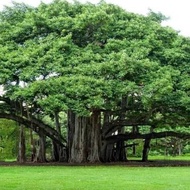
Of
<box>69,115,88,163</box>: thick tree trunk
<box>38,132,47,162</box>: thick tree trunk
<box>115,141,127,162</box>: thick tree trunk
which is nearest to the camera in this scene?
<box>69,115,88,163</box>: thick tree trunk

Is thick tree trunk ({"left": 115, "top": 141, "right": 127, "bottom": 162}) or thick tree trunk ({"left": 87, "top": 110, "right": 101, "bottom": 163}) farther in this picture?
thick tree trunk ({"left": 115, "top": 141, "right": 127, "bottom": 162})

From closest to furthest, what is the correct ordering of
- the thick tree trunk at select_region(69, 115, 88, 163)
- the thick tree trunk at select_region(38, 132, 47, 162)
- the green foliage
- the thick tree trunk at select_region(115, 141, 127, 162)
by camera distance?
the thick tree trunk at select_region(69, 115, 88, 163)
the thick tree trunk at select_region(38, 132, 47, 162)
the thick tree trunk at select_region(115, 141, 127, 162)
the green foliage

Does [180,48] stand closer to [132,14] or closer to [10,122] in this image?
[132,14]

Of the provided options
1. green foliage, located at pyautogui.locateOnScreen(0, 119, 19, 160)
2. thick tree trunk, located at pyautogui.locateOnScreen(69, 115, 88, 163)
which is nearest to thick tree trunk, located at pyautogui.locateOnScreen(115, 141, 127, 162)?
thick tree trunk, located at pyautogui.locateOnScreen(69, 115, 88, 163)

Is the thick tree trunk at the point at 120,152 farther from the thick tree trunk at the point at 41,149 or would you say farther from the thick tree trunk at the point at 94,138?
the thick tree trunk at the point at 41,149

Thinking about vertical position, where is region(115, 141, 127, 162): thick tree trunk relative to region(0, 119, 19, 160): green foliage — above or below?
below

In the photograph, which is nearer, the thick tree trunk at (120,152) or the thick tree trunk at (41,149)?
the thick tree trunk at (41,149)

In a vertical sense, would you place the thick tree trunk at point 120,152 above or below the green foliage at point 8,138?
below

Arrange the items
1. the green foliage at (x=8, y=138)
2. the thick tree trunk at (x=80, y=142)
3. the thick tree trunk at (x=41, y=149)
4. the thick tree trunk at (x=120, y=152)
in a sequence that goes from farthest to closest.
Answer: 1. the green foliage at (x=8, y=138)
2. the thick tree trunk at (x=120, y=152)
3. the thick tree trunk at (x=41, y=149)
4. the thick tree trunk at (x=80, y=142)

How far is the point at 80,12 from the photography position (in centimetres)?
2447

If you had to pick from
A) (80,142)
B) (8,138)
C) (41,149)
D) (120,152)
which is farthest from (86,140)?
(8,138)

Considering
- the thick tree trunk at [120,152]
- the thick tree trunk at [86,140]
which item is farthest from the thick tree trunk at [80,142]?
the thick tree trunk at [120,152]

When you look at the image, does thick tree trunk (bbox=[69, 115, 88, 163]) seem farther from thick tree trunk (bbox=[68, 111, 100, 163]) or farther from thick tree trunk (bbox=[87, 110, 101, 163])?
thick tree trunk (bbox=[87, 110, 101, 163])

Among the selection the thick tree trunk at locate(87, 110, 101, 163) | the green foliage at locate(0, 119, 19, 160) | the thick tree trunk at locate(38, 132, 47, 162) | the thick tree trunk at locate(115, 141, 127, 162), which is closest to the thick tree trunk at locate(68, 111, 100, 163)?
the thick tree trunk at locate(87, 110, 101, 163)
